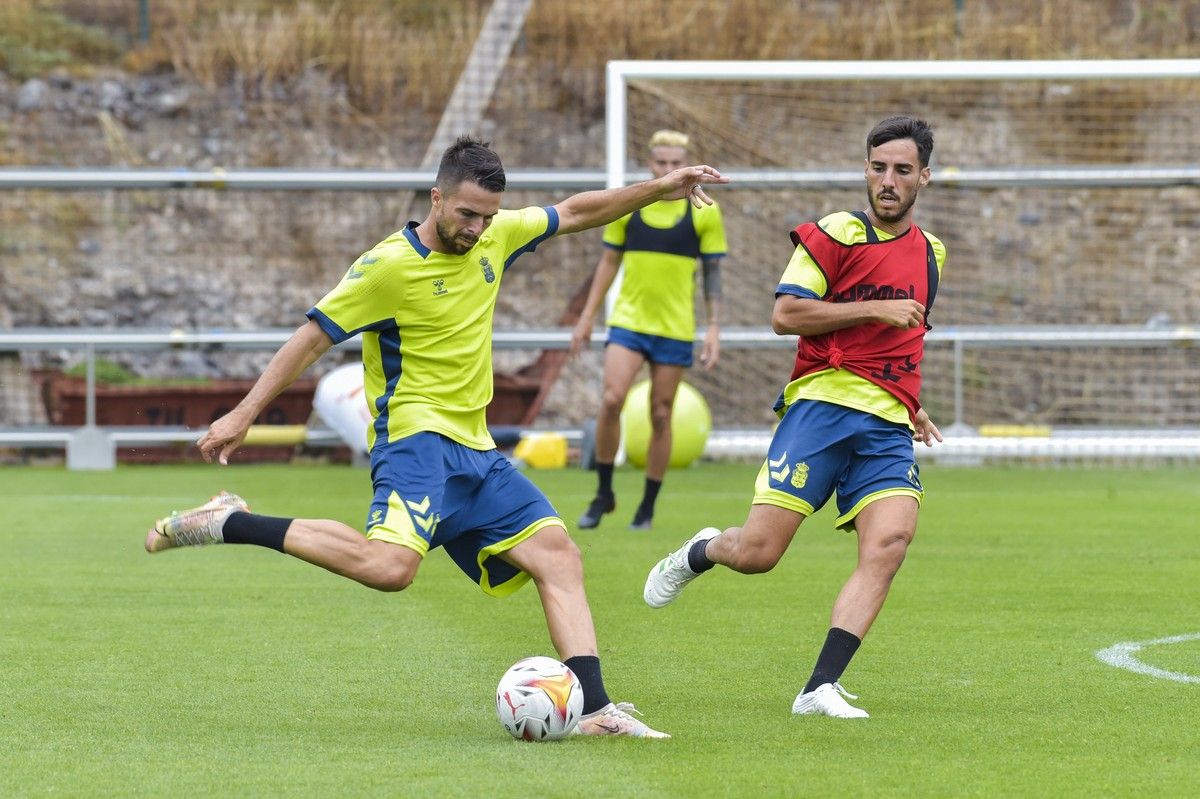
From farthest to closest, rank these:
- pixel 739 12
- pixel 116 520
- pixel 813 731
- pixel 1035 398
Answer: pixel 739 12 < pixel 1035 398 < pixel 116 520 < pixel 813 731

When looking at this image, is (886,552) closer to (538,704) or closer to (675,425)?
(538,704)

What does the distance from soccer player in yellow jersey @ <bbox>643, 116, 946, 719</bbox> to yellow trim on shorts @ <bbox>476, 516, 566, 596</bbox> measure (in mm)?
727

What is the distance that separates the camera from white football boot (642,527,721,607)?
660 centimetres

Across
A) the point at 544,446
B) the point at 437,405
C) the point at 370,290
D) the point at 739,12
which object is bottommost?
the point at 544,446

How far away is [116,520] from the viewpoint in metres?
11.8

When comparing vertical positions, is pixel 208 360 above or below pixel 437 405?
below

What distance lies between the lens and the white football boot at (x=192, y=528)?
5.65m

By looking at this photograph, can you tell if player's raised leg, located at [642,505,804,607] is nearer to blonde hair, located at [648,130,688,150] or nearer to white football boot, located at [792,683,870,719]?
white football boot, located at [792,683,870,719]

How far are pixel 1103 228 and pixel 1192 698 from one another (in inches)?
696

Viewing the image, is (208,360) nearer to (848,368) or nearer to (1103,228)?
(1103,228)

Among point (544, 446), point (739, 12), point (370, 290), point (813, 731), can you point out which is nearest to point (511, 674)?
point (813, 731)

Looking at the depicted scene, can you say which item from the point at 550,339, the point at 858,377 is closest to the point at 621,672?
the point at 858,377

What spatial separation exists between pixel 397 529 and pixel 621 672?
128 cm

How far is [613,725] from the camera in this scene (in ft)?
18.1
